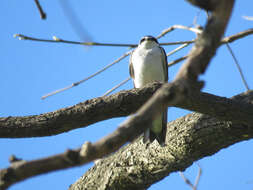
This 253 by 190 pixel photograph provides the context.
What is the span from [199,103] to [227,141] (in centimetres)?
75

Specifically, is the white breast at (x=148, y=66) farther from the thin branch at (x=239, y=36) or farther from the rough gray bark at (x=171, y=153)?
the thin branch at (x=239, y=36)

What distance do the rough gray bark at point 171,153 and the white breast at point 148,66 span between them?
6.31 feet

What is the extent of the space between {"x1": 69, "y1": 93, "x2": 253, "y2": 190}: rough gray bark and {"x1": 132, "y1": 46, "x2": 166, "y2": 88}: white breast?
1.92 meters

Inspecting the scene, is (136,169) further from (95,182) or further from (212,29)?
(212,29)

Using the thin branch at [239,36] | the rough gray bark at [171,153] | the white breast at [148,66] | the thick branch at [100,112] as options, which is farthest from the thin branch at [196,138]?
the white breast at [148,66]

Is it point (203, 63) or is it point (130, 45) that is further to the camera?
point (130, 45)

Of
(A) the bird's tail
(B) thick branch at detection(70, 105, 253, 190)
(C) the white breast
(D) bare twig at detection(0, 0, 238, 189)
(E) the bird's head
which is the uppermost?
(E) the bird's head

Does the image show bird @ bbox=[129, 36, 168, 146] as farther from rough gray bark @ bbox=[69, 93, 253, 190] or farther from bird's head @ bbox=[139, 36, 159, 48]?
rough gray bark @ bbox=[69, 93, 253, 190]

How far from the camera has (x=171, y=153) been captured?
14.3ft

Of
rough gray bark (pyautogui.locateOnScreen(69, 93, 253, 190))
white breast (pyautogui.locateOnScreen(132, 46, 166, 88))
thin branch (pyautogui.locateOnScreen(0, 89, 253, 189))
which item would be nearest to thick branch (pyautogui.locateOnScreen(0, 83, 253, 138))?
thin branch (pyautogui.locateOnScreen(0, 89, 253, 189))

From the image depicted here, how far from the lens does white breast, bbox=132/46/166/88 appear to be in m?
A: 6.41

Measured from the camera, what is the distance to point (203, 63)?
1.44 metres

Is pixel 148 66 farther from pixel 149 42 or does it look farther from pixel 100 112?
pixel 100 112

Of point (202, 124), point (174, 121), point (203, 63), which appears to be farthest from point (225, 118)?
point (203, 63)
